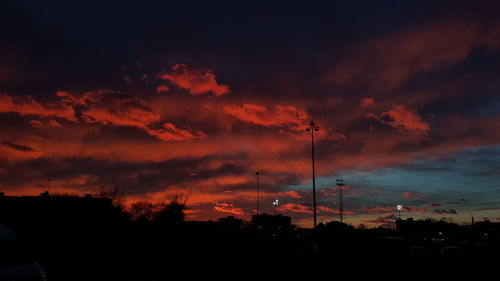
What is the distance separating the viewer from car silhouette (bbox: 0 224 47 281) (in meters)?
10.2

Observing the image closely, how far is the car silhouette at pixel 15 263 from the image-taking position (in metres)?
10.2

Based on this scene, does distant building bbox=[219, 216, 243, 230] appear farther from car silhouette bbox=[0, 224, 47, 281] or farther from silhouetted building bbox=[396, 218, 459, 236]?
car silhouette bbox=[0, 224, 47, 281]

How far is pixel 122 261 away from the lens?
107 ft

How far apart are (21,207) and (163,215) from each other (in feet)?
156

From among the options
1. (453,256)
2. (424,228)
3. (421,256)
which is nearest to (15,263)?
(453,256)

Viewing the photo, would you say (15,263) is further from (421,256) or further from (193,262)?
(421,256)

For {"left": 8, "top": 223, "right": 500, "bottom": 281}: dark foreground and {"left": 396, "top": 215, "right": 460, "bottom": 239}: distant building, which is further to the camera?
{"left": 396, "top": 215, "right": 460, "bottom": 239}: distant building

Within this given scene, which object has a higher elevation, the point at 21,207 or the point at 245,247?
the point at 21,207

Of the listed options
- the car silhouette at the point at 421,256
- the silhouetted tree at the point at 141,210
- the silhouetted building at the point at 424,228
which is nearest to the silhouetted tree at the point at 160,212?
the silhouetted tree at the point at 141,210

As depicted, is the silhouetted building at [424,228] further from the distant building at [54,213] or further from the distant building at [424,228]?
the distant building at [54,213]

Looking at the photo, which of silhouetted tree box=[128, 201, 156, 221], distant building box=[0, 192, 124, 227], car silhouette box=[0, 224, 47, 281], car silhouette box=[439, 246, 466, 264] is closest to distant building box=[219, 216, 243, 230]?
silhouetted tree box=[128, 201, 156, 221]

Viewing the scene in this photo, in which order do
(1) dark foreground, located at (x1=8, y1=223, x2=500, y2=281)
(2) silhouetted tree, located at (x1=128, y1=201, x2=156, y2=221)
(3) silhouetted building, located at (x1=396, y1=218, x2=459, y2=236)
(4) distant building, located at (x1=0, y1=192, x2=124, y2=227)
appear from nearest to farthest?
(1) dark foreground, located at (x1=8, y1=223, x2=500, y2=281), (4) distant building, located at (x1=0, y1=192, x2=124, y2=227), (2) silhouetted tree, located at (x1=128, y1=201, x2=156, y2=221), (3) silhouetted building, located at (x1=396, y1=218, x2=459, y2=236)

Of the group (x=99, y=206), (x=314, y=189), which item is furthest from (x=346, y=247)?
(x=99, y=206)

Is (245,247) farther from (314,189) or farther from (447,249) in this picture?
(447,249)
